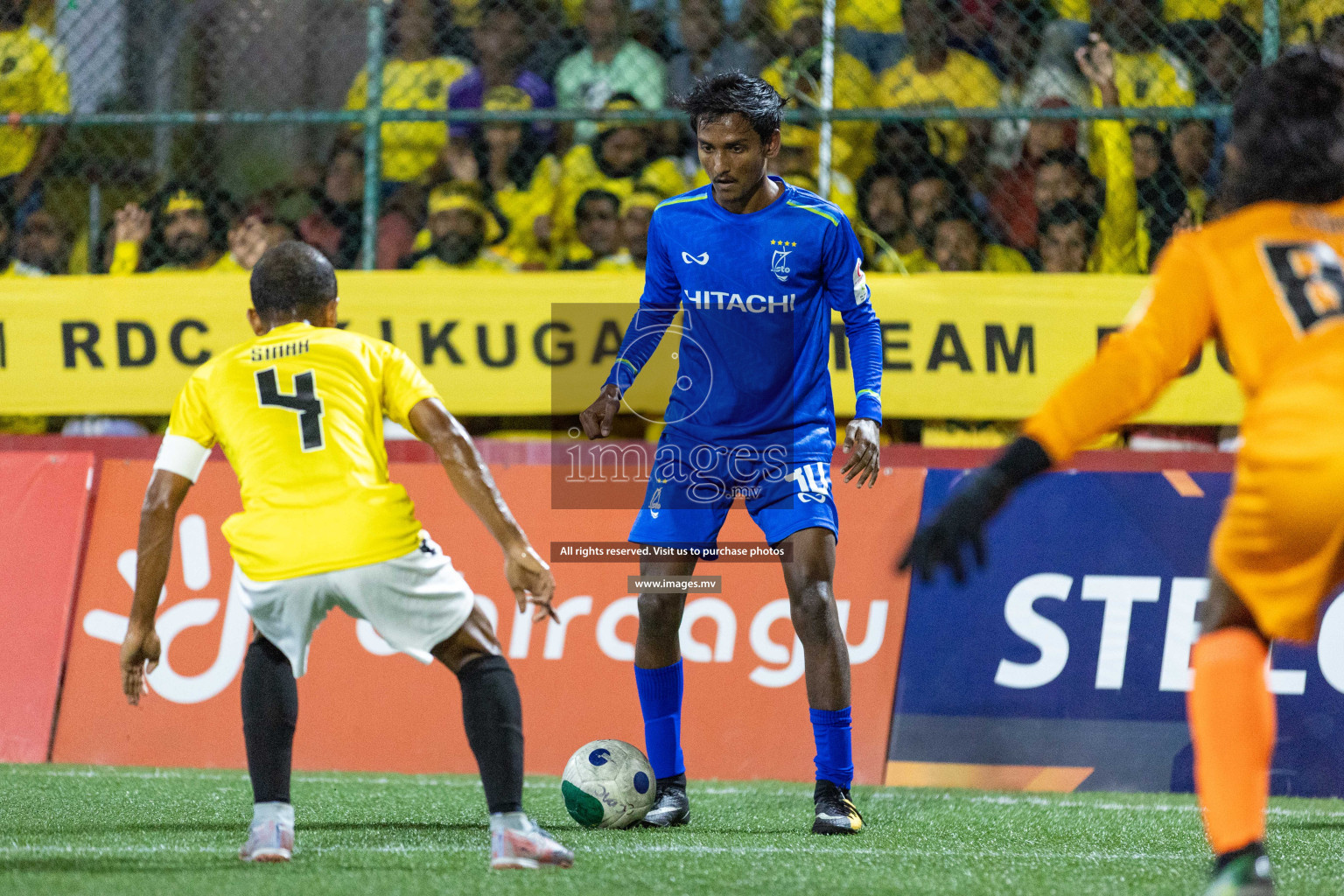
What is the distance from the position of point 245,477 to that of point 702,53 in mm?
5053

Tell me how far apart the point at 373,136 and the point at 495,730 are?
15.4 feet

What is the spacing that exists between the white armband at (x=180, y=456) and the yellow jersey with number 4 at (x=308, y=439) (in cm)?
2

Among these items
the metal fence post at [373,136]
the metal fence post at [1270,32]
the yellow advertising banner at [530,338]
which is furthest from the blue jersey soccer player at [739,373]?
the metal fence post at [1270,32]

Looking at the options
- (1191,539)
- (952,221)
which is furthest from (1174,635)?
(952,221)

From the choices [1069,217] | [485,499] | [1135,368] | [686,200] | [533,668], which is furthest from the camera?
[1069,217]

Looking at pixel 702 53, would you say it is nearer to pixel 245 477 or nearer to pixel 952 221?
pixel 952 221

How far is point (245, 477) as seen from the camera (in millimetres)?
3787

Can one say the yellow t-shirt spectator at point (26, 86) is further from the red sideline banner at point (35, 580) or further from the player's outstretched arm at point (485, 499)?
the player's outstretched arm at point (485, 499)

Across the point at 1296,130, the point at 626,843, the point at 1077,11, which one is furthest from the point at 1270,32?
the point at 626,843

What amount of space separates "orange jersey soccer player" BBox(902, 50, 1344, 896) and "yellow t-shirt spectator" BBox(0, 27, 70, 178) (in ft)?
23.5

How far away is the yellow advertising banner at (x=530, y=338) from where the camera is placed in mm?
7016

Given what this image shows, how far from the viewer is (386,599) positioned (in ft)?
11.9

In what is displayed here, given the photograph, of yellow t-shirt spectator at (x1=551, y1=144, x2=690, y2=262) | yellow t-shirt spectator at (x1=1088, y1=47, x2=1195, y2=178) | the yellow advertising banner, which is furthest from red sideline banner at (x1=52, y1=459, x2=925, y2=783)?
yellow t-shirt spectator at (x1=1088, y1=47, x2=1195, y2=178)

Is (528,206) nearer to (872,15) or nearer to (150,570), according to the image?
(872,15)
